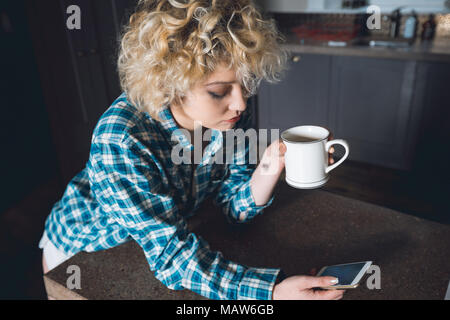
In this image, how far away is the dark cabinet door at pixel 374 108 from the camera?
252 centimetres

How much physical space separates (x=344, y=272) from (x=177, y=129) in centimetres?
51

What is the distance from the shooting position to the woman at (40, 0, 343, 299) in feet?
2.66

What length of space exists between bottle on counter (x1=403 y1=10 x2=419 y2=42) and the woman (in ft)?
7.21

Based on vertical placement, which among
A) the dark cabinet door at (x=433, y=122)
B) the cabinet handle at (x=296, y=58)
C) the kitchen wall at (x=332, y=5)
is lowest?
the dark cabinet door at (x=433, y=122)

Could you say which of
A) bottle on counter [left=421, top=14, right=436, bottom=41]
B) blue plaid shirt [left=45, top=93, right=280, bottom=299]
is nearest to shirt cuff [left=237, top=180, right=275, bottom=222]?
blue plaid shirt [left=45, top=93, right=280, bottom=299]

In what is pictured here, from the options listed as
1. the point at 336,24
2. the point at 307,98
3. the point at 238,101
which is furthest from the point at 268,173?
the point at 336,24

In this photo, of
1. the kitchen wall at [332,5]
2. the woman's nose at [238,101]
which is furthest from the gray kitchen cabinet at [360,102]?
the woman's nose at [238,101]

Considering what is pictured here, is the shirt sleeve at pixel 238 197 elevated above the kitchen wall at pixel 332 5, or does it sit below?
below

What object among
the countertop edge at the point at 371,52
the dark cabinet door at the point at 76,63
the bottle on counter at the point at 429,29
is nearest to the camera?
the dark cabinet door at the point at 76,63

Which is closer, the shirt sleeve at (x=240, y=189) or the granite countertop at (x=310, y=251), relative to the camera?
the granite countertop at (x=310, y=251)

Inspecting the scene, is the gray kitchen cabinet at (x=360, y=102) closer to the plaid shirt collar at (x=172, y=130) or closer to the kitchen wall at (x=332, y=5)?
the kitchen wall at (x=332, y=5)

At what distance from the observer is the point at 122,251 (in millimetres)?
946

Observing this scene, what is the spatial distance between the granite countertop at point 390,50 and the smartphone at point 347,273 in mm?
1987

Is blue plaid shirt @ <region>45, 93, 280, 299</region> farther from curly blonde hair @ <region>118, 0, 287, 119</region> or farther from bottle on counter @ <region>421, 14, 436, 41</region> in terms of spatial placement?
bottle on counter @ <region>421, 14, 436, 41</region>
